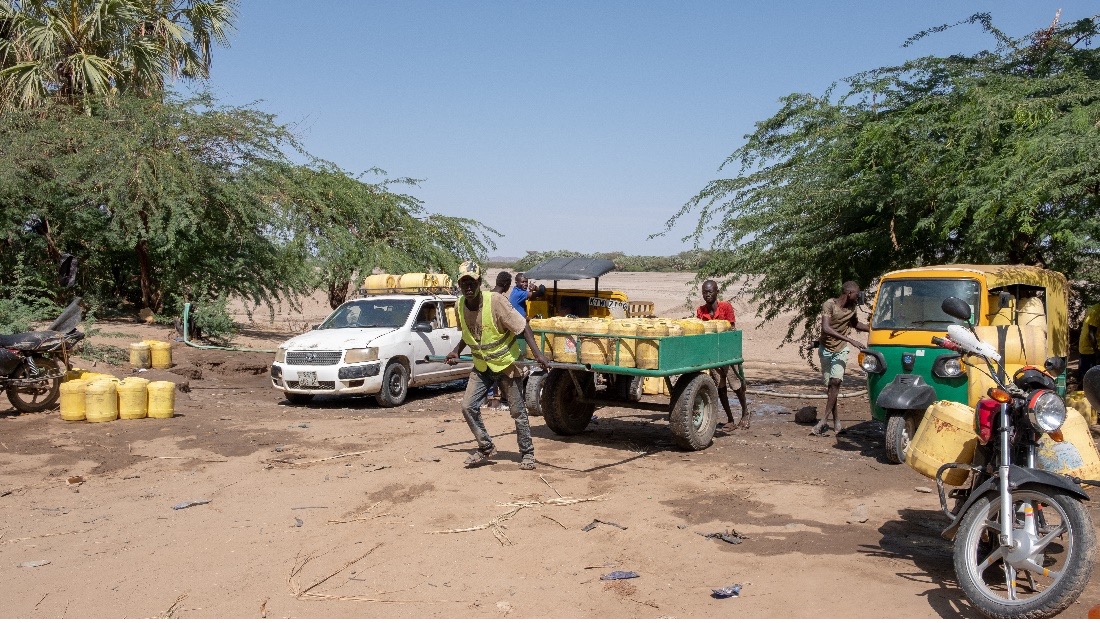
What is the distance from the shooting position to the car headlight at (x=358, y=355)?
1257 cm

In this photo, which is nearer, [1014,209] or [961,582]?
[961,582]

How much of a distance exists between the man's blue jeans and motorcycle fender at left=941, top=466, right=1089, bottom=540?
4.32 m

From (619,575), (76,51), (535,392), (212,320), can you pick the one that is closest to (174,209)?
(212,320)

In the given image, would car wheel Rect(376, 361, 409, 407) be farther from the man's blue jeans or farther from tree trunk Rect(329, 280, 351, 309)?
tree trunk Rect(329, 280, 351, 309)

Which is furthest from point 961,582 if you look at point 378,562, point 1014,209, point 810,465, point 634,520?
point 1014,209

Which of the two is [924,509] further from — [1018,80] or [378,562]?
[1018,80]

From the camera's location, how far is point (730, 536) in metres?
6.17

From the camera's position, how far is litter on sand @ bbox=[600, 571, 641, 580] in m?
5.30

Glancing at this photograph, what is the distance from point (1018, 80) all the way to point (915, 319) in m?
5.74

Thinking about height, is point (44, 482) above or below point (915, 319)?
below

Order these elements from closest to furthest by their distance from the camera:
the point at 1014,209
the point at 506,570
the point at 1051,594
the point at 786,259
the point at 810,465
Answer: the point at 1051,594
the point at 506,570
the point at 810,465
the point at 1014,209
the point at 786,259

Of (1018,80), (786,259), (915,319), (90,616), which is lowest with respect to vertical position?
(90,616)

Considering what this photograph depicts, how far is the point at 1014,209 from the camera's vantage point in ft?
34.1

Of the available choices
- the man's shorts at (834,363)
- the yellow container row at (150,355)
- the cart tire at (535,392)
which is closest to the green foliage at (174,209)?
the yellow container row at (150,355)
